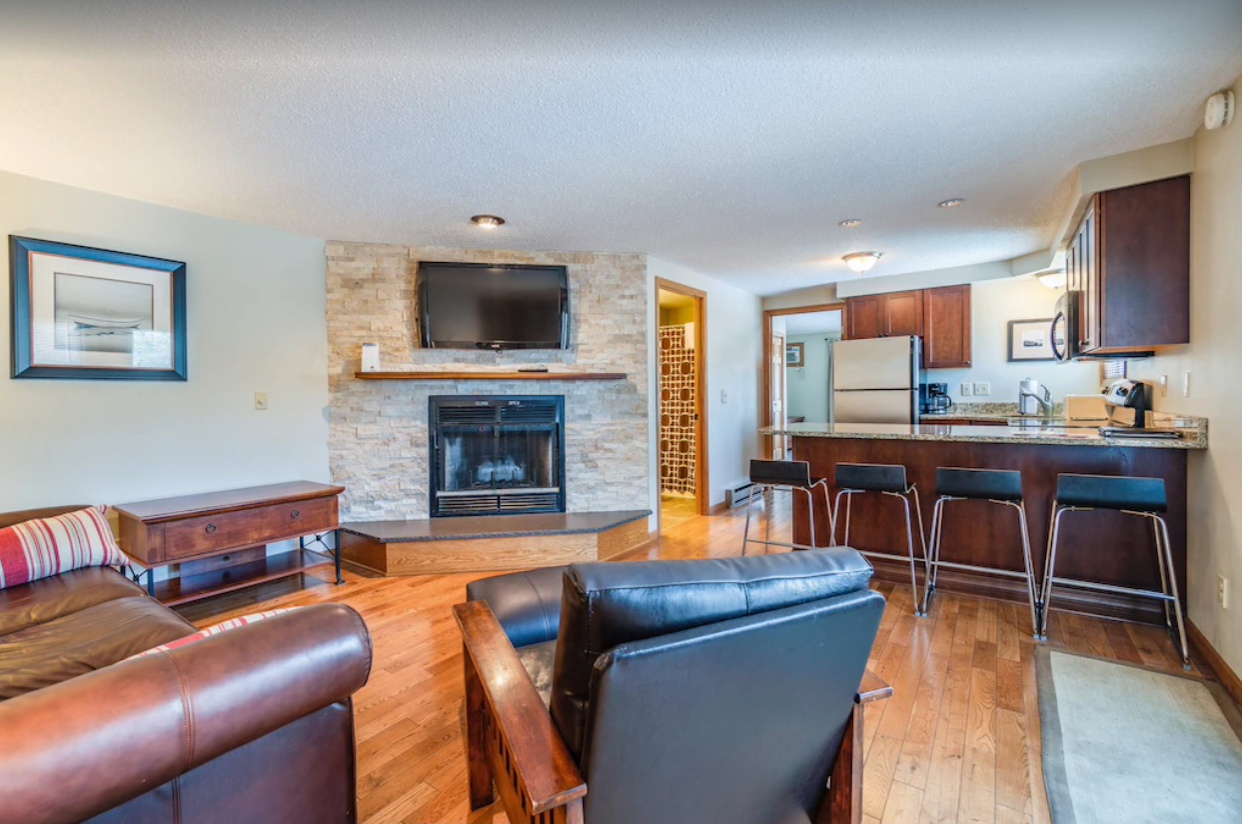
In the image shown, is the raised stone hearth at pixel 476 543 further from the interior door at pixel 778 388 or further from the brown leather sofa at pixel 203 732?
the interior door at pixel 778 388

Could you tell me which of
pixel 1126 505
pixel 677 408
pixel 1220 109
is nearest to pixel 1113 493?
pixel 1126 505

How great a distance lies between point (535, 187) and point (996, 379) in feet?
14.8

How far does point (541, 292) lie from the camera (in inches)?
158

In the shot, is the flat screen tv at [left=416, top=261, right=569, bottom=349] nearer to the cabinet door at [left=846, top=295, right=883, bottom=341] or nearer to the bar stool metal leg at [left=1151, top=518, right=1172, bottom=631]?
the cabinet door at [left=846, top=295, right=883, bottom=341]

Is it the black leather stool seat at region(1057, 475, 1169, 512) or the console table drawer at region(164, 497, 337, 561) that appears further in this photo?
the console table drawer at region(164, 497, 337, 561)

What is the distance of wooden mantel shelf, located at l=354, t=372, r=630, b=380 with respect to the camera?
12.2ft

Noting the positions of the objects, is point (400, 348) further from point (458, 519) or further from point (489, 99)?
point (489, 99)

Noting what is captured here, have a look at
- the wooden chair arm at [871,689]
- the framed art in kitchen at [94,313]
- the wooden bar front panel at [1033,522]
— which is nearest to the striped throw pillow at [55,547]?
the framed art in kitchen at [94,313]

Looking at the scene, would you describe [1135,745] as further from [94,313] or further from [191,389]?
[94,313]

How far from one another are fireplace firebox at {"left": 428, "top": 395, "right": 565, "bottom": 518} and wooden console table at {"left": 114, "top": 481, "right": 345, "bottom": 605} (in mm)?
831

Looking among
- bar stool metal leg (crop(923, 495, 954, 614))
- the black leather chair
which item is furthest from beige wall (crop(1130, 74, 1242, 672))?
the black leather chair

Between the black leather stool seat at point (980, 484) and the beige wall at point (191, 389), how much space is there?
3906 mm

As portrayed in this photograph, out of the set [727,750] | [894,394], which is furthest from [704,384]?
[727,750]

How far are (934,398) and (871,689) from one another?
488 cm
